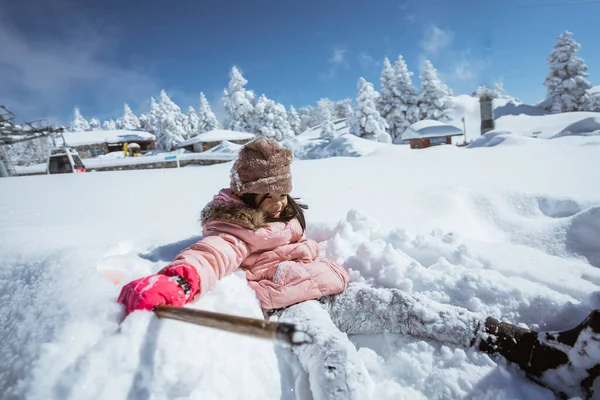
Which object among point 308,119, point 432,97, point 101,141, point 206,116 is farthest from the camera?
point 308,119

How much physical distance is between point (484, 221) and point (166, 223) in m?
3.36

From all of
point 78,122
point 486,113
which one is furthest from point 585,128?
point 78,122

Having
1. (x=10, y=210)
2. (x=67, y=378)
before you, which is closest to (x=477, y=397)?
(x=67, y=378)

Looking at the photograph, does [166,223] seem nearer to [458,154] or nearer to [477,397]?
[477,397]

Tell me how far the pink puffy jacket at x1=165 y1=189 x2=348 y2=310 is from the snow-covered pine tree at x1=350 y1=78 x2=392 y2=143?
30.0 metres

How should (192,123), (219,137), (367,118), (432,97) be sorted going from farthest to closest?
1. (192,123)
2. (432,97)
3. (219,137)
4. (367,118)

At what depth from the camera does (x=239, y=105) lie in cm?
3600

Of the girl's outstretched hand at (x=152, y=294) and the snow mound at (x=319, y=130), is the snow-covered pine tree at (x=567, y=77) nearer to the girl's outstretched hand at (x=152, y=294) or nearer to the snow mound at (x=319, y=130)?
the snow mound at (x=319, y=130)

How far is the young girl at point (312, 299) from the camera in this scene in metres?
1.23

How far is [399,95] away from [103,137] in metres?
38.3

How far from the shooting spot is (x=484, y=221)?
3141 mm

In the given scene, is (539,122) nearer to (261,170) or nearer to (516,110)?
(516,110)

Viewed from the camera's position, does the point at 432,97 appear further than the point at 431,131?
Yes

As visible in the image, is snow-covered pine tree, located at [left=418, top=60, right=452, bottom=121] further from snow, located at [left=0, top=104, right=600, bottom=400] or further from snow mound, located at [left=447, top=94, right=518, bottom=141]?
snow, located at [left=0, top=104, right=600, bottom=400]
